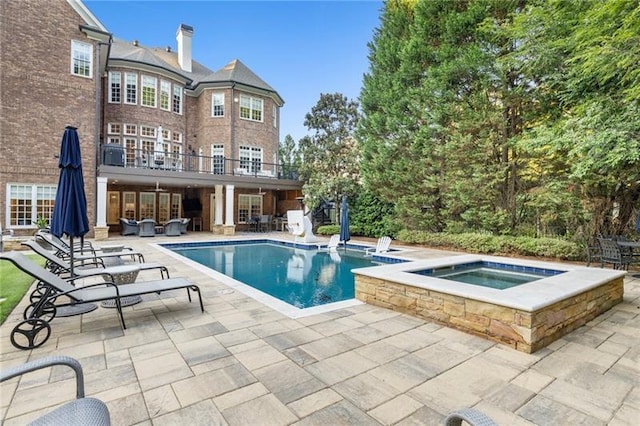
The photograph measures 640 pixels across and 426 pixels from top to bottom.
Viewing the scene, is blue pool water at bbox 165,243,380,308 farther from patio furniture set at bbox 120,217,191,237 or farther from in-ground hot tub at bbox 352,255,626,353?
patio furniture set at bbox 120,217,191,237

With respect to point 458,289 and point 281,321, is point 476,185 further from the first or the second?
point 281,321

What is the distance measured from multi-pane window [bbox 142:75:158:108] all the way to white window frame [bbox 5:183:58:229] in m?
6.73

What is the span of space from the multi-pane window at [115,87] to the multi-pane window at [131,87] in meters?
0.33

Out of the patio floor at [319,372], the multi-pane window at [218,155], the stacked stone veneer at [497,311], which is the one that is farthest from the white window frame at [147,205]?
the stacked stone veneer at [497,311]

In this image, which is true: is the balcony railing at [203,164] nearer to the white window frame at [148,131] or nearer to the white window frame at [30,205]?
the white window frame at [148,131]

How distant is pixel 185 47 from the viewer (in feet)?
74.1

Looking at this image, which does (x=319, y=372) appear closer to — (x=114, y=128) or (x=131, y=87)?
(x=114, y=128)

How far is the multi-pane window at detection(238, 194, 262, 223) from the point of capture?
20.7 metres

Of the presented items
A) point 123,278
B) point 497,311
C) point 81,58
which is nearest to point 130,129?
point 81,58

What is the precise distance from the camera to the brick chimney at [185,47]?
22.4 m

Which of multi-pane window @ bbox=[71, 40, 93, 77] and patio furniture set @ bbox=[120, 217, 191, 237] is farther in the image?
patio furniture set @ bbox=[120, 217, 191, 237]

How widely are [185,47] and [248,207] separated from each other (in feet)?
39.2

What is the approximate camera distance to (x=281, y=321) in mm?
4219

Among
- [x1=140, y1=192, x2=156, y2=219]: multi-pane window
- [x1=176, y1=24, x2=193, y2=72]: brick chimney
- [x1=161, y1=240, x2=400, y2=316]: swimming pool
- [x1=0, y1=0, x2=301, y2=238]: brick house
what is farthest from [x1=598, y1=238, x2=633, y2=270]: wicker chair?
[x1=176, y1=24, x2=193, y2=72]: brick chimney
